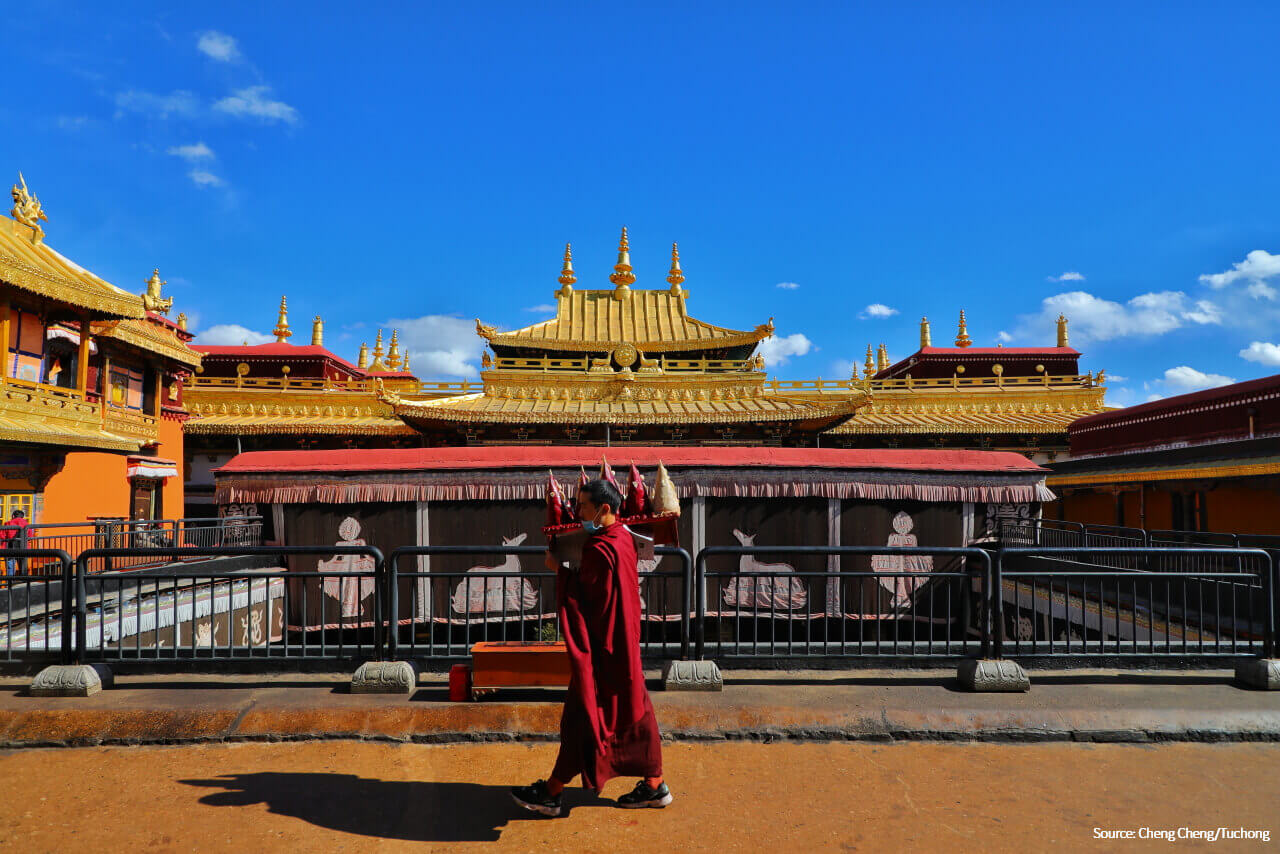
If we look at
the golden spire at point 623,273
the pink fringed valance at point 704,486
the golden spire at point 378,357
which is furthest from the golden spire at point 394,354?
the pink fringed valance at point 704,486

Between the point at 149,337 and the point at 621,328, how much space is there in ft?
48.8

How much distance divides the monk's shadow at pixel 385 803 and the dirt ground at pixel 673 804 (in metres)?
0.01

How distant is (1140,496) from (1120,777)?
1519 cm

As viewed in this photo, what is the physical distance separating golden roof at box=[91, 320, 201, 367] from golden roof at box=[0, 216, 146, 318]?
1330 mm

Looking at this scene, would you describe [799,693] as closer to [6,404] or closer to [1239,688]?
[1239,688]

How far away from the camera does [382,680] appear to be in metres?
5.20

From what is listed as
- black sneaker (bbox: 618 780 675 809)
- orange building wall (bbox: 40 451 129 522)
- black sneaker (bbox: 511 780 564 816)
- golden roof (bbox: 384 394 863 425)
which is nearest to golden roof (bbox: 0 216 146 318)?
orange building wall (bbox: 40 451 129 522)

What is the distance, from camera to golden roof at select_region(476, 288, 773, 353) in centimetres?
2373

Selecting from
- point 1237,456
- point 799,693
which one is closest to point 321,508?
point 799,693

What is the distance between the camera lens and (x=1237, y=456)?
38.1ft

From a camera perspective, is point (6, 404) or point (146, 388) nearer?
point (6, 404)

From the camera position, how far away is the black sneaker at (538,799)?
3.45m

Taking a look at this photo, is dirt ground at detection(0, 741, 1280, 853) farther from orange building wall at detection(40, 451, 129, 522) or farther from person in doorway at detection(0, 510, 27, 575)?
orange building wall at detection(40, 451, 129, 522)

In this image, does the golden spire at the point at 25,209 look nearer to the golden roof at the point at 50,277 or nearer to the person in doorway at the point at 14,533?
the golden roof at the point at 50,277
